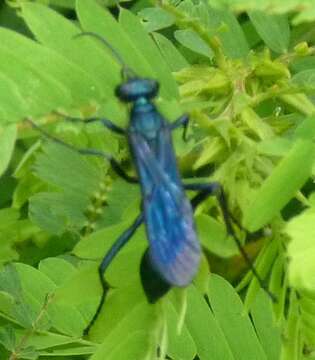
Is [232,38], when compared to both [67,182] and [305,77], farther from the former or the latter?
[67,182]

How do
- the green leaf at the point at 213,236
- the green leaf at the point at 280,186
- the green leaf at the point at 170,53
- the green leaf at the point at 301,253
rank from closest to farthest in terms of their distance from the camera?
1. the green leaf at the point at 301,253
2. the green leaf at the point at 280,186
3. the green leaf at the point at 213,236
4. the green leaf at the point at 170,53

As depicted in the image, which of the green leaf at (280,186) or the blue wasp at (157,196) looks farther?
the blue wasp at (157,196)

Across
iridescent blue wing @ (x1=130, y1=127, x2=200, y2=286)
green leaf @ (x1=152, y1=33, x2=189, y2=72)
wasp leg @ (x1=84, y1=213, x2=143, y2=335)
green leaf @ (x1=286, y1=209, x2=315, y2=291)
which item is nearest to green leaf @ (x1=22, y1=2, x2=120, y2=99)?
iridescent blue wing @ (x1=130, y1=127, x2=200, y2=286)

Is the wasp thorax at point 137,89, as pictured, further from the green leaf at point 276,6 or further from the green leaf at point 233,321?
the green leaf at point 276,6

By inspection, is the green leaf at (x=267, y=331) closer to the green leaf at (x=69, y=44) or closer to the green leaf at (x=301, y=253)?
the green leaf at (x=69, y=44)

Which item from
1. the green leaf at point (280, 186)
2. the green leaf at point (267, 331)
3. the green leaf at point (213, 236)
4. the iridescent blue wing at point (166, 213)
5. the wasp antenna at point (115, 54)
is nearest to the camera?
the green leaf at point (280, 186)

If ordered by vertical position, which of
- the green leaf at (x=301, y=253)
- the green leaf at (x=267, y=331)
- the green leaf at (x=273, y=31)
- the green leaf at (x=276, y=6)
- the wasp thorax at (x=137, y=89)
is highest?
the green leaf at (x=276, y=6)

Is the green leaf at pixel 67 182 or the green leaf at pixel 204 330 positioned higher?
the green leaf at pixel 67 182

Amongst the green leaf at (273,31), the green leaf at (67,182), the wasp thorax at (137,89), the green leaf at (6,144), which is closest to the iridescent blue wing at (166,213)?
the wasp thorax at (137,89)
